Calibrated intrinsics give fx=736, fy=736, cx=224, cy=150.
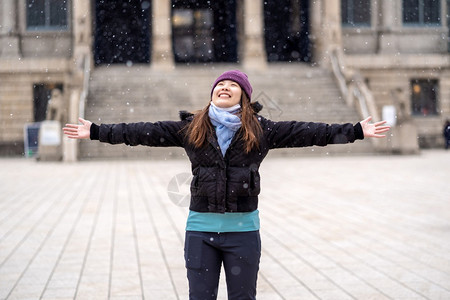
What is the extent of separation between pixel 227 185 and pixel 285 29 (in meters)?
35.2

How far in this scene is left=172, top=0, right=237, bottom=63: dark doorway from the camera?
39062 millimetres

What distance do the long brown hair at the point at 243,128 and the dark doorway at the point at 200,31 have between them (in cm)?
3456

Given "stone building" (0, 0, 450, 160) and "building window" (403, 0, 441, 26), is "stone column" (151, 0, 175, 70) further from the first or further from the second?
"building window" (403, 0, 441, 26)

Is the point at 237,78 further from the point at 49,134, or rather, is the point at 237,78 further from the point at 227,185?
the point at 49,134

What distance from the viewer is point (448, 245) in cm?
860

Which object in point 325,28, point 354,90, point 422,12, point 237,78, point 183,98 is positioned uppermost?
point 422,12

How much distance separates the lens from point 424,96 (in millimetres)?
36000

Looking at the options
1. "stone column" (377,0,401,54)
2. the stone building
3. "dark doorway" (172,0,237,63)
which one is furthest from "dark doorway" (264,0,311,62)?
"stone column" (377,0,401,54)

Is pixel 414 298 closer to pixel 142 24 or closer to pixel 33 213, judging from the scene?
pixel 33 213

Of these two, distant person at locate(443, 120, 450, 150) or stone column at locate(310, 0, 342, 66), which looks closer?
distant person at locate(443, 120, 450, 150)

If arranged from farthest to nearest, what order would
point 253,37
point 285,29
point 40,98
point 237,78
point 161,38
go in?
point 285,29 < point 40,98 < point 253,37 < point 161,38 < point 237,78

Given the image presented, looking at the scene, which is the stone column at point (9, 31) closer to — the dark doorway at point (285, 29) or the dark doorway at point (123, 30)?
the dark doorway at point (123, 30)

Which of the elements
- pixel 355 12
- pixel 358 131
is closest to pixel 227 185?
pixel 358 131

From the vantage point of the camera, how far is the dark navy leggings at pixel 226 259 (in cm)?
414
